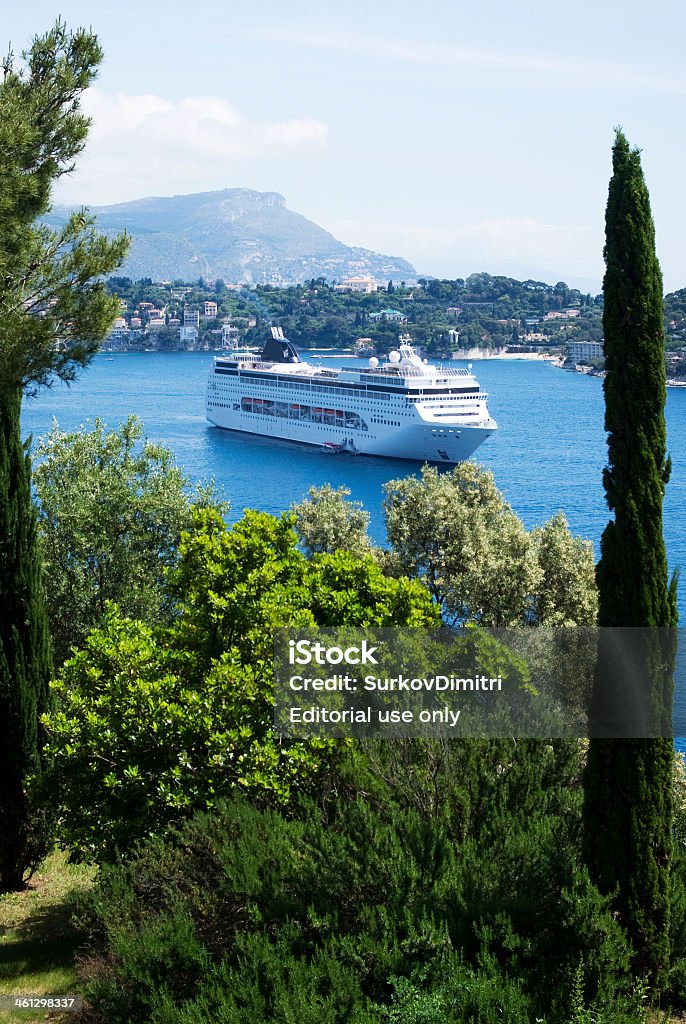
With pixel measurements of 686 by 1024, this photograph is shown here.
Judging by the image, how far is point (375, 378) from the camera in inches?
2073

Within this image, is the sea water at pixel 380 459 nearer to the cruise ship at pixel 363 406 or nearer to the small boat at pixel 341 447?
the small boat at pixel 341 447

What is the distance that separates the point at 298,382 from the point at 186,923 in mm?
52436

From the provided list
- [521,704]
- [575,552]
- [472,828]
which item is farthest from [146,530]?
[472,828]

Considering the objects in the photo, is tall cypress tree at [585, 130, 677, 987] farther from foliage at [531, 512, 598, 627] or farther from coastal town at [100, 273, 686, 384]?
coastal town at [100, 273, 686, 384]

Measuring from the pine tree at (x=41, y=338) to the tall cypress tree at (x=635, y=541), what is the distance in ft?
13.4

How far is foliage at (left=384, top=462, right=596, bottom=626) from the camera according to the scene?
14070 millimetres

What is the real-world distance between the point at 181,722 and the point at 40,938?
191cm

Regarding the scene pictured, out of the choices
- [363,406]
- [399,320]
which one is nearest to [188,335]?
[399,320]

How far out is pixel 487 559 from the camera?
14.6 m

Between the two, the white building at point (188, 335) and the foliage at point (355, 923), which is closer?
the foliage at point (355, 923)

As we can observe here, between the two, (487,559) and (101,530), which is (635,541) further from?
(487,559)

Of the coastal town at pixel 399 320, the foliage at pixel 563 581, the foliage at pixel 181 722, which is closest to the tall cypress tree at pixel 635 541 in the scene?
the foliage at pixel 181 722

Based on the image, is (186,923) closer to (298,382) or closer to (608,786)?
(608,786)

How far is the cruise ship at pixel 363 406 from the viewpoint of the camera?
5025cm
